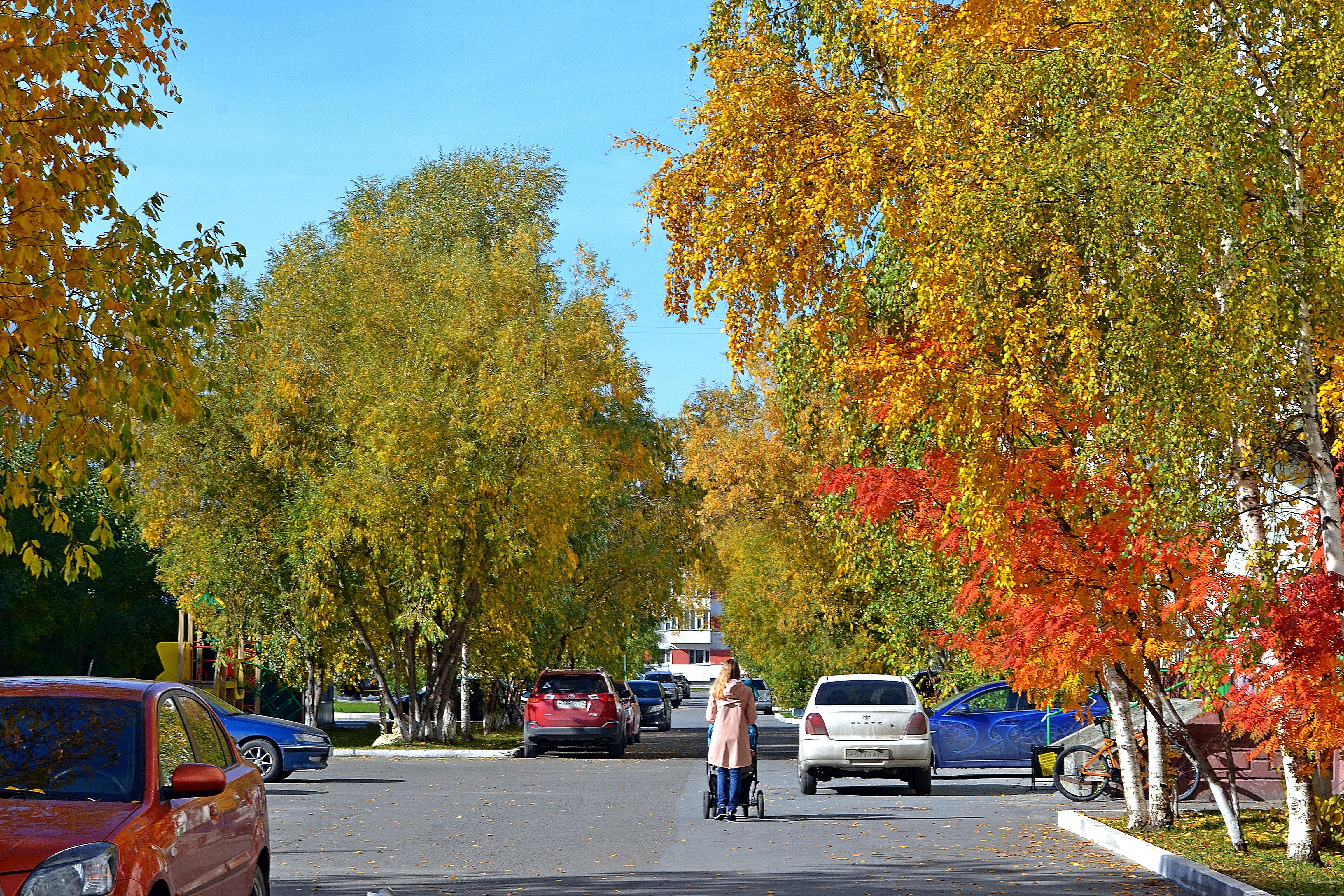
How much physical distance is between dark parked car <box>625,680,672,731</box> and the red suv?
1871cm

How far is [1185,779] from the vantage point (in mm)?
18938

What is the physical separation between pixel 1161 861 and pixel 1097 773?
7313mm

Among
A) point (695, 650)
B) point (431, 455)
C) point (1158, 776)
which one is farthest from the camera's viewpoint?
point (695, 650)

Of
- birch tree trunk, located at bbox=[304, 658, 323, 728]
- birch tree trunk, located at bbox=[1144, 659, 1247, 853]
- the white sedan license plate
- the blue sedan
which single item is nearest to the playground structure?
birch tree trunk, located at bbox=[304, 658, 323, 728]

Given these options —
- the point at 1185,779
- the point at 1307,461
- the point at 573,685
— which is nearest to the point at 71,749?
the point at 1307,461

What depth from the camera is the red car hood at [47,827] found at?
616 cm

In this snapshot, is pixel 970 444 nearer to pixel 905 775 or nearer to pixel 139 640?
pixel 905 775

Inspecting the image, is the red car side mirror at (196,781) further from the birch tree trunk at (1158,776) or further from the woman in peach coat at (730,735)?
the birch tree trunk at (1158,776)

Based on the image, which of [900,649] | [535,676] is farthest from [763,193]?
[535,676]

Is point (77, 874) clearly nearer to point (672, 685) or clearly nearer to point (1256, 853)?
point (1256, 853)

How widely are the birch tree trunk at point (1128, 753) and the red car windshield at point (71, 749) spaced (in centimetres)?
1120

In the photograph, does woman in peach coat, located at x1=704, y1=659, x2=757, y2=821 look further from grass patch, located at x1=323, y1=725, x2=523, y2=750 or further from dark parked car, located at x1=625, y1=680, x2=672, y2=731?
dark parked car, located at x1=625, y1=680, x2=672, y2=731

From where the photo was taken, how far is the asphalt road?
12.1 meters

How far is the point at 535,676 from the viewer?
51531mm
